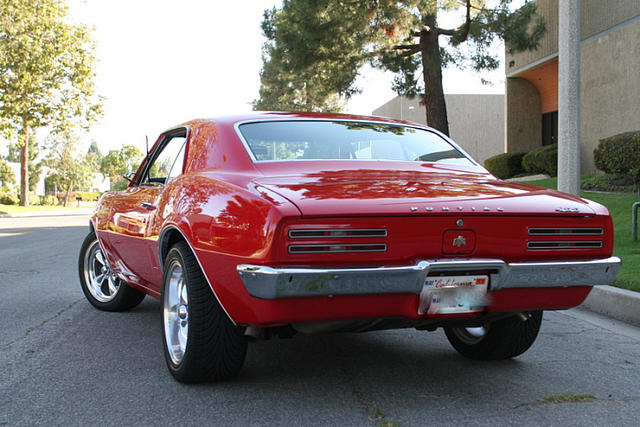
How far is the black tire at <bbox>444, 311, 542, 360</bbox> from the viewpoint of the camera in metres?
4.03

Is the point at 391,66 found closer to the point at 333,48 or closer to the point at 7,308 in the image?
the point at 333,48

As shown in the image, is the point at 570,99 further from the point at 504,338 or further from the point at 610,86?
the point at 610,86

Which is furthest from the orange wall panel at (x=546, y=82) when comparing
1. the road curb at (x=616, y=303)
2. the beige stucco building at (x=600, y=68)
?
the road curb at (x=616, y=303)

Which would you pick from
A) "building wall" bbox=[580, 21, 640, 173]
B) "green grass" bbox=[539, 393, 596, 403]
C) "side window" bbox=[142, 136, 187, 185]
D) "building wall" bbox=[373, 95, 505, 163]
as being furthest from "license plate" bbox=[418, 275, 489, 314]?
"building wall" bbox=[373, 95, 505, 163]

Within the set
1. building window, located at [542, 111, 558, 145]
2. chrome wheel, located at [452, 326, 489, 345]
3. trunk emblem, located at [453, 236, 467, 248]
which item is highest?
building window, located at [542, 111, 558, 145]

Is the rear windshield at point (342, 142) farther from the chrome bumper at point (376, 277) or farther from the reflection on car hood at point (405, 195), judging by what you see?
the chrome bumper at point (376, 277)

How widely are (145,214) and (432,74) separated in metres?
16.0

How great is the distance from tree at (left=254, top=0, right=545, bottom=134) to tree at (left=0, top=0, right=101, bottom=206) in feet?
59.2

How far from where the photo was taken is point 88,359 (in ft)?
13.7

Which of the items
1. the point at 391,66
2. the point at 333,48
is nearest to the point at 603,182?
the point at 391,66

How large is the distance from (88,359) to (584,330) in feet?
12.2

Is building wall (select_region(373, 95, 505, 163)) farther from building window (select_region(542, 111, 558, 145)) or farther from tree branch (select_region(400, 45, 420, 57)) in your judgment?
tree branch (select_region(400, 45, 420, 57))

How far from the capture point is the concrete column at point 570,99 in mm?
8742

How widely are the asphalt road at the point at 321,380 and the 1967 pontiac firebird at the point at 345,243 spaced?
0.83 feet
